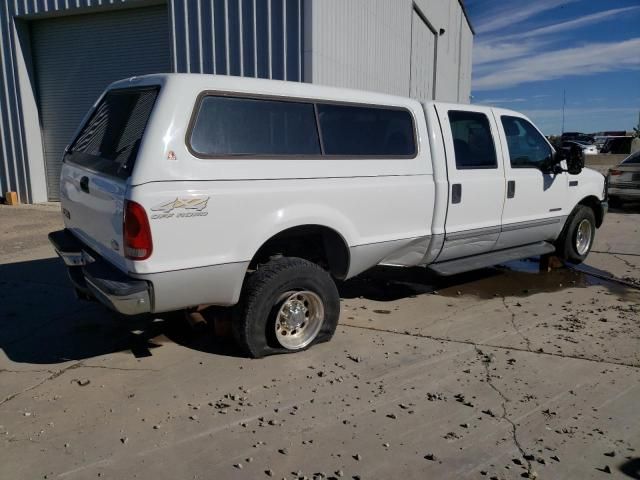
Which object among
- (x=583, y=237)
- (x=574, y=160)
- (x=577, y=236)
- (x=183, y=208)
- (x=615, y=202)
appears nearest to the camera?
(x=183, y=208)

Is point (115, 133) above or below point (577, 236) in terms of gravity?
above

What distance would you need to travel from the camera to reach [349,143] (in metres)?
4.44

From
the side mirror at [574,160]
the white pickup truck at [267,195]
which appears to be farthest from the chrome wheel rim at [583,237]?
the white pickup truck at [267,195]

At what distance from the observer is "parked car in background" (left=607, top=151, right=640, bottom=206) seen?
40.0 ft

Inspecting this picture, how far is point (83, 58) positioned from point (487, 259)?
33.5 ft

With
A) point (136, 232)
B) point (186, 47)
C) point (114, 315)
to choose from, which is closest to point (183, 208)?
point (136, 232)

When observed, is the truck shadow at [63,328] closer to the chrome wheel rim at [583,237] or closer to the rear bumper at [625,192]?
the chrome wheel rim at [583,237]

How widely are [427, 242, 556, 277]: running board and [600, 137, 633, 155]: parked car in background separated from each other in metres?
26.8

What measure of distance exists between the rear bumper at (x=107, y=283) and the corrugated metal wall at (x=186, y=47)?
598cm

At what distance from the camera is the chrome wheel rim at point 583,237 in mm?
7098

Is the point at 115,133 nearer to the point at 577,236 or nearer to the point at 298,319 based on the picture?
the point at 298,319

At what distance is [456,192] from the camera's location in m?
5.14

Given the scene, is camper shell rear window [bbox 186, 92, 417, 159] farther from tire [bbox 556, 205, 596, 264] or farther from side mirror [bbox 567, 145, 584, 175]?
tire [bbox 556, 205, 596, 264]

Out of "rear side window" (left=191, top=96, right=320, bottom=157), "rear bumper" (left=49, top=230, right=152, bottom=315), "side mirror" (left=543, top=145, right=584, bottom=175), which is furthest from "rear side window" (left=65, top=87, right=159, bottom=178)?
"side mirror" (left=543, top=145, right=584, bottom=175)
